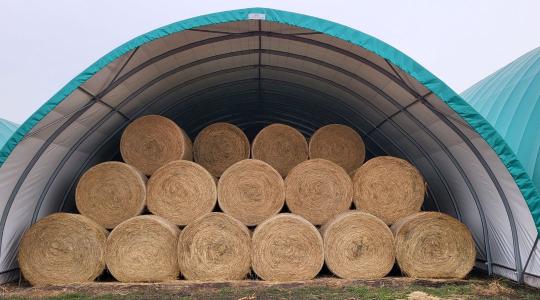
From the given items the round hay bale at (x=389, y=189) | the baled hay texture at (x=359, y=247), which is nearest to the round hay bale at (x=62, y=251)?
the baled hay texture at (x=359, y=247)

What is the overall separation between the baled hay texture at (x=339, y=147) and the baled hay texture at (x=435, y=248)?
208cm

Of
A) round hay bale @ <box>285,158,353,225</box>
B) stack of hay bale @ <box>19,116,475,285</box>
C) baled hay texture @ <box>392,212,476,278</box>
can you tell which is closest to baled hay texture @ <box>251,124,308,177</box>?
stack of hay bale @ <box>19,116,475,285</box>

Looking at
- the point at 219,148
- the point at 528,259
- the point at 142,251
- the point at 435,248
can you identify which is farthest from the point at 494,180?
the point at 142,251

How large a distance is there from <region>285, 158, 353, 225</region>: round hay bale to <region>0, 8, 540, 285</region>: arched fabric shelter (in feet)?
4.92

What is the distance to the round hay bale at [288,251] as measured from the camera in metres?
7.57

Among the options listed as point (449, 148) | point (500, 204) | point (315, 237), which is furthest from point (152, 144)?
point (500, 204)

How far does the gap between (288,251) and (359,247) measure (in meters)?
0.96

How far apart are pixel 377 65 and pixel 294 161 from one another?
245 cm

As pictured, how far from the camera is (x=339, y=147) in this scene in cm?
971

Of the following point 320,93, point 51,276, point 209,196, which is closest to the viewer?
point 51,276

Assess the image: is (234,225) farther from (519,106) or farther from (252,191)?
(519,106)

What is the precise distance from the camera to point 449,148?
8.50 m

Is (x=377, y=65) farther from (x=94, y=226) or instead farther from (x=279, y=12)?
(x=94, y=226)

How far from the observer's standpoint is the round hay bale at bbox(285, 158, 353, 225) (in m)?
8.32
